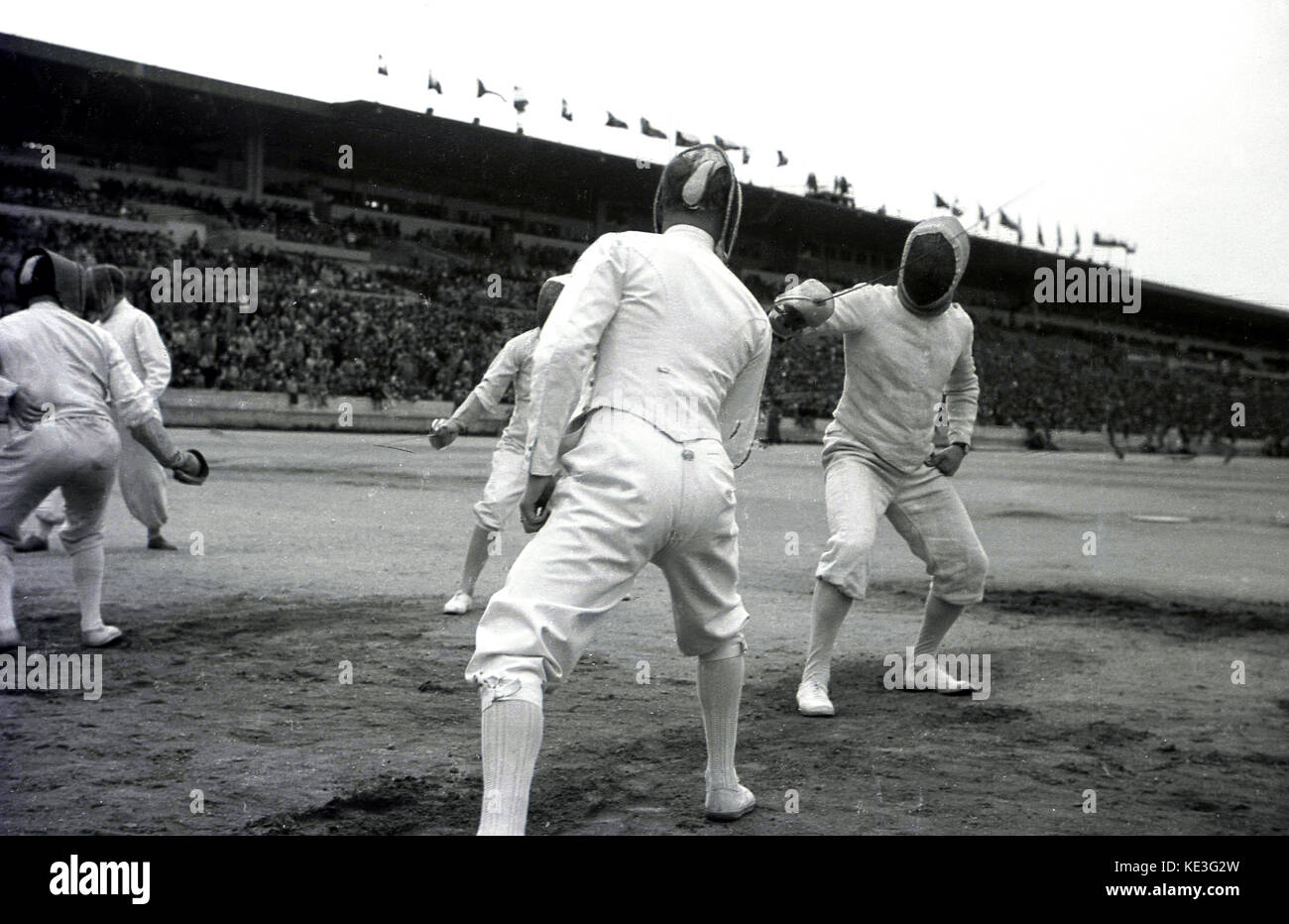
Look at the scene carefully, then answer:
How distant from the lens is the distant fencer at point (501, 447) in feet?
20.3

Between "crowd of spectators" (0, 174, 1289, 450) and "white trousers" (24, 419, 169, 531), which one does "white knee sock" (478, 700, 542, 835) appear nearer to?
"white trousers" (24, 419, 169, 531)

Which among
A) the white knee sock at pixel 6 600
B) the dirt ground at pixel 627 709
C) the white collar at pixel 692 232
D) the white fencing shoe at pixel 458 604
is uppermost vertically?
the white collar at pixel 692 232

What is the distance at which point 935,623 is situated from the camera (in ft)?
17.7

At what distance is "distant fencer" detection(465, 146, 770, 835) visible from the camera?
2.90m

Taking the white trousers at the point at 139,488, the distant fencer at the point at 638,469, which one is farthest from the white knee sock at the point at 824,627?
the white trousers at the point at 139,488

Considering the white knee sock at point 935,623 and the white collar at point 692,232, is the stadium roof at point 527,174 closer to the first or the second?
the white knee sock at point 935,623

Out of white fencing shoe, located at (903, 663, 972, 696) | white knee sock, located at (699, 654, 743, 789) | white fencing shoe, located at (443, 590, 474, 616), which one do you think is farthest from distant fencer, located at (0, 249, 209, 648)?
white fencing shoe, located at (903, 663, 972, 696)

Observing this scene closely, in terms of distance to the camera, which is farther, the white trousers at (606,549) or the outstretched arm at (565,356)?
the outstretched arm at (565,356)

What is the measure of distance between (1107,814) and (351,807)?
93.6 inches

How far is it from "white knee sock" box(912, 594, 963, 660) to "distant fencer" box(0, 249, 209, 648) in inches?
130

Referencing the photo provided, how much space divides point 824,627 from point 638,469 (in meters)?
2.12

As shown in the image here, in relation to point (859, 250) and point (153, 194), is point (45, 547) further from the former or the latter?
point (153, 194)
